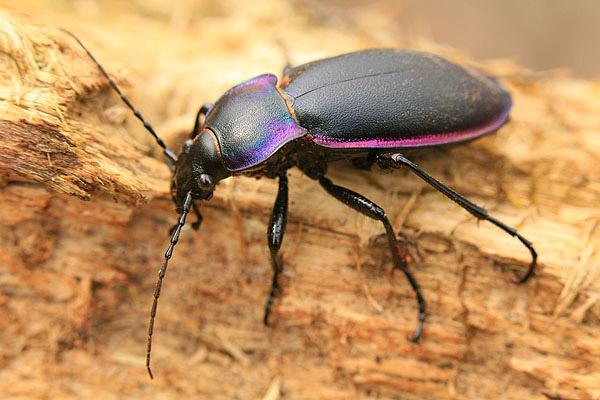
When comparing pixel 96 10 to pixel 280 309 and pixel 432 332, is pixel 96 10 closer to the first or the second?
pixel 280 309

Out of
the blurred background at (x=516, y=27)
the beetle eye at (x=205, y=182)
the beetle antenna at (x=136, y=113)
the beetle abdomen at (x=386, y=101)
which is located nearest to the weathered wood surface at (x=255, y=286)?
the beetle antenna at (x=136, y=113)

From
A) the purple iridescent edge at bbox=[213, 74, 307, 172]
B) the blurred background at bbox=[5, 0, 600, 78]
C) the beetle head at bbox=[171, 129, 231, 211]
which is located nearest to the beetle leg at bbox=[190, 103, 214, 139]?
the beetle head at bbox=[171, 129, 231, 211]

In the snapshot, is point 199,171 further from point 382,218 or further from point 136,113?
point 382,218

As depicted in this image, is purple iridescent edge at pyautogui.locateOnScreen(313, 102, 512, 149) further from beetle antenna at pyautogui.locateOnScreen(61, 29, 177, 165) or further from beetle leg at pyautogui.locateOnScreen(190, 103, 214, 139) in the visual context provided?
beetle antenna at pyautogui.locateOnScreen(61, 29, 177, 165)

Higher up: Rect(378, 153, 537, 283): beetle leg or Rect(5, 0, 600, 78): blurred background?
Rect(5, 0, 600, 78): blurred background

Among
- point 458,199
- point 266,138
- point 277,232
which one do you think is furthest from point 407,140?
point 277,232
